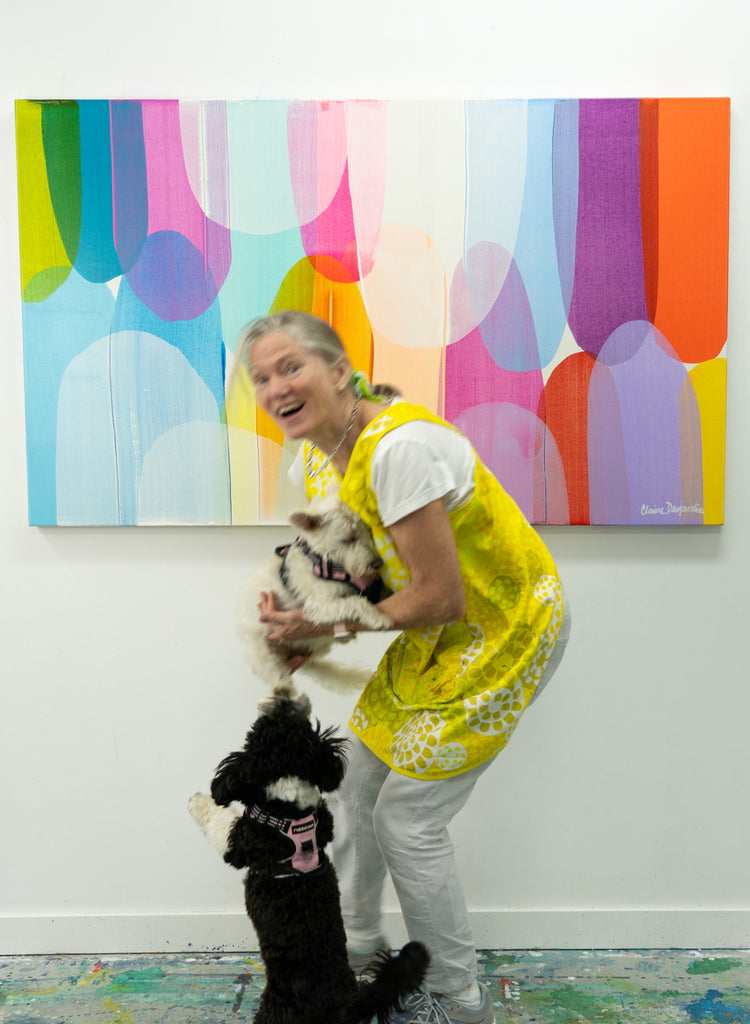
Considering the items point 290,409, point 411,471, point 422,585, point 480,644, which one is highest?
point 290,409

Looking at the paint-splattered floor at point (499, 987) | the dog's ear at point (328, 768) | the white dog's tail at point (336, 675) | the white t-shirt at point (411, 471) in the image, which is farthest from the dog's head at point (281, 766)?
the paint-splattered floor at point (499, 987)

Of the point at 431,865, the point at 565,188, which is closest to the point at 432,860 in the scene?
the point at 431,865

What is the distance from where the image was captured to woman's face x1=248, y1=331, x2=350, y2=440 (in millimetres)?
1298

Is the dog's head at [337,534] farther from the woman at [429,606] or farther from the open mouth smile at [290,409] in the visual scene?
the open mouth smile at [290,409]

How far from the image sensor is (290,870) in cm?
121

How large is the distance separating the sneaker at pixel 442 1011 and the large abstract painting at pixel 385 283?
1.02m

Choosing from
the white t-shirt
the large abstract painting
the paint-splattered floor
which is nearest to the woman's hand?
the white t-shirt

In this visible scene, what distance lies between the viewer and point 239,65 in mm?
1772

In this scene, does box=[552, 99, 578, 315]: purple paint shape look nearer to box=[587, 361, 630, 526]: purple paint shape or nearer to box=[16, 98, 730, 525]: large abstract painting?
box=[16, 98, 730, 525]: large abstract painting

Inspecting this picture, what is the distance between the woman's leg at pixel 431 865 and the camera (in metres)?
1.36

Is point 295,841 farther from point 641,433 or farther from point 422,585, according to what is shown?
point 641,433

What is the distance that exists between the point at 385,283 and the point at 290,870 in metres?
1.25

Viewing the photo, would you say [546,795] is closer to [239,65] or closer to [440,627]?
[440,627]

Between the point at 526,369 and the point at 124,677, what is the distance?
4.07 feet
